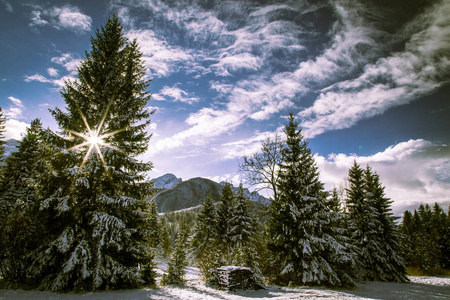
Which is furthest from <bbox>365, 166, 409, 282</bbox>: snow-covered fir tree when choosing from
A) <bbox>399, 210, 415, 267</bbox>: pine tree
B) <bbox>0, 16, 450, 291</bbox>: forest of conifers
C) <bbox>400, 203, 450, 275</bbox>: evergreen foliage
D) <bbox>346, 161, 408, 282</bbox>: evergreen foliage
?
<bbox>399, 210, 415, 267</bbox>: pine tree

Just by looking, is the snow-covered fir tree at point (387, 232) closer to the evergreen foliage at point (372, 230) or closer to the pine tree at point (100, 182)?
the evergreen foliage at point (372, 230)

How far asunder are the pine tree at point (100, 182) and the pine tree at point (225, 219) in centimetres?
1621

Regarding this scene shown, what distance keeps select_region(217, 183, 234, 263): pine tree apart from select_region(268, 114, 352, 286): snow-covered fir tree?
1255 cm

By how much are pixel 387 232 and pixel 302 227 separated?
16.0 meters

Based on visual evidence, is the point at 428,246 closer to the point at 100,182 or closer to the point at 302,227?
the point at 302,227

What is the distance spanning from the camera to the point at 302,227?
48.3 feet

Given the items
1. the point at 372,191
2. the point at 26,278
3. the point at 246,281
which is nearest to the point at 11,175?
the point at 26,278

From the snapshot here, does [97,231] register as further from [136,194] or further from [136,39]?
[136,39]

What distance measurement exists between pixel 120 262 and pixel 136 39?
541 inches

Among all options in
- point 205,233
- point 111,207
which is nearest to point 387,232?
point 205,233

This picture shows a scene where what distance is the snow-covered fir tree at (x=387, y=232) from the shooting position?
21750 millimetres

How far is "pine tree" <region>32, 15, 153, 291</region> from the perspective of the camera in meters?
9.08

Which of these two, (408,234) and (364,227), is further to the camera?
(408,234)

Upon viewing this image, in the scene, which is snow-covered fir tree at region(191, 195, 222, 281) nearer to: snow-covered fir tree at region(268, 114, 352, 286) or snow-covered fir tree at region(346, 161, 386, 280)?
snow-covered fir tree at region(268, 114, 352, 286)
